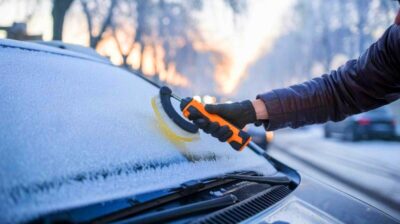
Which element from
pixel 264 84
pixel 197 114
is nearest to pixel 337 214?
pixel 197 114

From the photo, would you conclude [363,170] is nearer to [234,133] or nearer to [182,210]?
[234,133]

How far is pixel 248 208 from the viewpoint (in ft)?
3.76

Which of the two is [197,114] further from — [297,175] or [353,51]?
[353,51]

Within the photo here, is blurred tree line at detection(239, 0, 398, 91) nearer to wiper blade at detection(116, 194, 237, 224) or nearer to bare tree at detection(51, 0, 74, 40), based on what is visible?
bare tree at detection(51, 0, 74, 40)

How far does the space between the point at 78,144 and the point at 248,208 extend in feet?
1.91

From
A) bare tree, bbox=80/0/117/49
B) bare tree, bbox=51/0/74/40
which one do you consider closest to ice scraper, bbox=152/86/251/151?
bare tree, bbox=51/0/74/40

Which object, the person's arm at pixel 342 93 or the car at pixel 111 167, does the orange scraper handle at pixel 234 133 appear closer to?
the car at pixel 111 167

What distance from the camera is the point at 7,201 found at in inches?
32.8

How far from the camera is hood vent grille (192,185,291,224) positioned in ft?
3.36

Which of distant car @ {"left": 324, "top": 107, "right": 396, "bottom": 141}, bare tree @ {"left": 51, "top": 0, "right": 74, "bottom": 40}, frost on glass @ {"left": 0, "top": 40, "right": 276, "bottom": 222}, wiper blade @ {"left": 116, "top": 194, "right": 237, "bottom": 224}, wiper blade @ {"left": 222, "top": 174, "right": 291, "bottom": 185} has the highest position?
bare tree @ {"left": 51, "top": 0, "right": 74, "bottom": 40}

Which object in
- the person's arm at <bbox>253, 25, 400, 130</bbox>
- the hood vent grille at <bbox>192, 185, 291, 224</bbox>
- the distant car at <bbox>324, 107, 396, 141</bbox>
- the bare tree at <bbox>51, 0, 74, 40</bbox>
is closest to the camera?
the hood vent grille at <bbox>192, 185, 291, 224</bbox>

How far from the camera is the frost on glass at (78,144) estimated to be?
3.02 ft

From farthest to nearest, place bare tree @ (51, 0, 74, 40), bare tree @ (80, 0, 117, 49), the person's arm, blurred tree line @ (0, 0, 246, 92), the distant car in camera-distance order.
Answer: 1. the distant car
2. bare tree @ (80, 0, 117, 49)
3. blurred tree line @ (0, 0, 246, 92)
4. bare tree @ (51, 0, 74, 40)
5. the person's arm

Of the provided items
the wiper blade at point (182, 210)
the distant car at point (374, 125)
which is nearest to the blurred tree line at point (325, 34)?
the distant car at point (374, 125)
